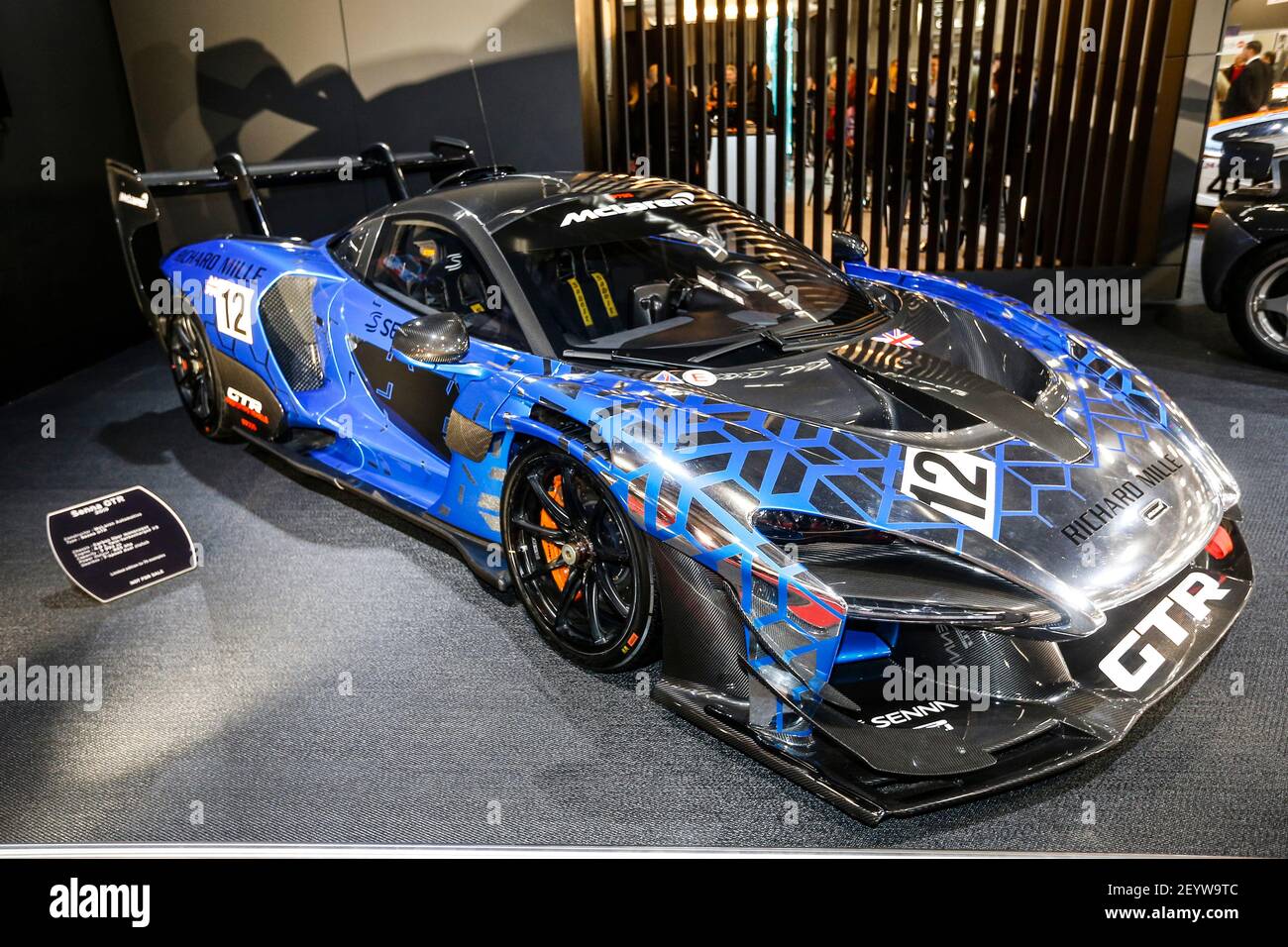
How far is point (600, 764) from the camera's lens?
225cm

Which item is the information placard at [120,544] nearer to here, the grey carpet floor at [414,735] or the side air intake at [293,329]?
the grey carpet floor at [414,735]

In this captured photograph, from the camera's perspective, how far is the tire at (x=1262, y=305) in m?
4.60

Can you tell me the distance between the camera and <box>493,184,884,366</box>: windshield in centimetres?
267

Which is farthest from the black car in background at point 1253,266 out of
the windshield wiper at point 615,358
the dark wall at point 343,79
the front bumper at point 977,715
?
the dark wall at point 343,79

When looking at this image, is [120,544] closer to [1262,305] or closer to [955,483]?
[955,483]

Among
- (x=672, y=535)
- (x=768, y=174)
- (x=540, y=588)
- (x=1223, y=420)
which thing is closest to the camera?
(x=672, y=535)

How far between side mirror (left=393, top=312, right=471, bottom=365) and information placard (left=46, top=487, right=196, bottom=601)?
127 cm

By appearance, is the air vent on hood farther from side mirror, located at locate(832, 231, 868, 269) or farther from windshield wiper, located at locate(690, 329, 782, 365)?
side mirror, located at locate(832, 231, 868, 269)

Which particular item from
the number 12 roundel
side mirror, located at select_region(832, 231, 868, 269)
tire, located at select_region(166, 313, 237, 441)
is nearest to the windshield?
side mirror, located at select_region(832, 231, 868, 269)

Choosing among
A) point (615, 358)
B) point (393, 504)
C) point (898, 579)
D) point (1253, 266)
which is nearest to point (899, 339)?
point (615, 358)

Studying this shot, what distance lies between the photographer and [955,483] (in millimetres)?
2057
